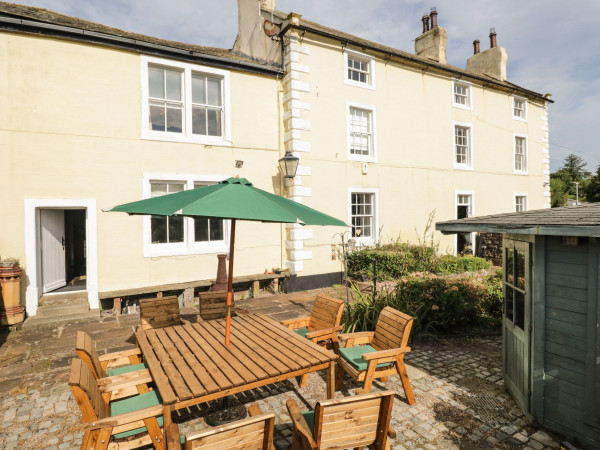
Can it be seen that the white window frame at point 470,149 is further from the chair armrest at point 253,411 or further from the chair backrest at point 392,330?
the chair armrest at point 253,411

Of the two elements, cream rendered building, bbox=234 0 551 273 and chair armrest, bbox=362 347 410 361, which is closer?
chair armrest, bbox=362 347 410 361

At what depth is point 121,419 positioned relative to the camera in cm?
254

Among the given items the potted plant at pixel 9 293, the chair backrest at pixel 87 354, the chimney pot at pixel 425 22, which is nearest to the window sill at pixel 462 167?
the chimney pot at pixel 425 22

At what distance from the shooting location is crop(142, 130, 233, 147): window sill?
356 inches

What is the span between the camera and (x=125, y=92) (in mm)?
8781

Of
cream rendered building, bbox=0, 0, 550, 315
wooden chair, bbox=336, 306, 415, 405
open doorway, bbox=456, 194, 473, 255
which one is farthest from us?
open doorway, bbox=456, 194, 473, 255

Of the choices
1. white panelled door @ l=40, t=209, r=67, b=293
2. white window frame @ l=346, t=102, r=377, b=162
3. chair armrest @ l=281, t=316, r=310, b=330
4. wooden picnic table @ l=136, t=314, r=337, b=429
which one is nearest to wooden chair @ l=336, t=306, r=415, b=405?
wooden picnic table @ l=136, t=314, r=337, b=429

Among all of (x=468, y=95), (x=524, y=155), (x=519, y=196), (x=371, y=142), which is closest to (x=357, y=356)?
(x=371, y=142)

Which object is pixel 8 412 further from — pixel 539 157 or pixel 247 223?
pixel 539 157

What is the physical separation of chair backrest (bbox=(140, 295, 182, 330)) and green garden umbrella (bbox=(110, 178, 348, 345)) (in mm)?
1916

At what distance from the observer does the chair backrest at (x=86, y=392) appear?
2.58 m

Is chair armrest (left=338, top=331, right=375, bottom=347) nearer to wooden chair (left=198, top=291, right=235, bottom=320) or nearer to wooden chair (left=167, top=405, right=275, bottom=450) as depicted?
wooden chair (left=198, top=291, right=235, bottom=320)

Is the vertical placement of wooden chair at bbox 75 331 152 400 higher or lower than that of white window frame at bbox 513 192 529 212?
lower

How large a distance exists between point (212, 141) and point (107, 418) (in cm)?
832
